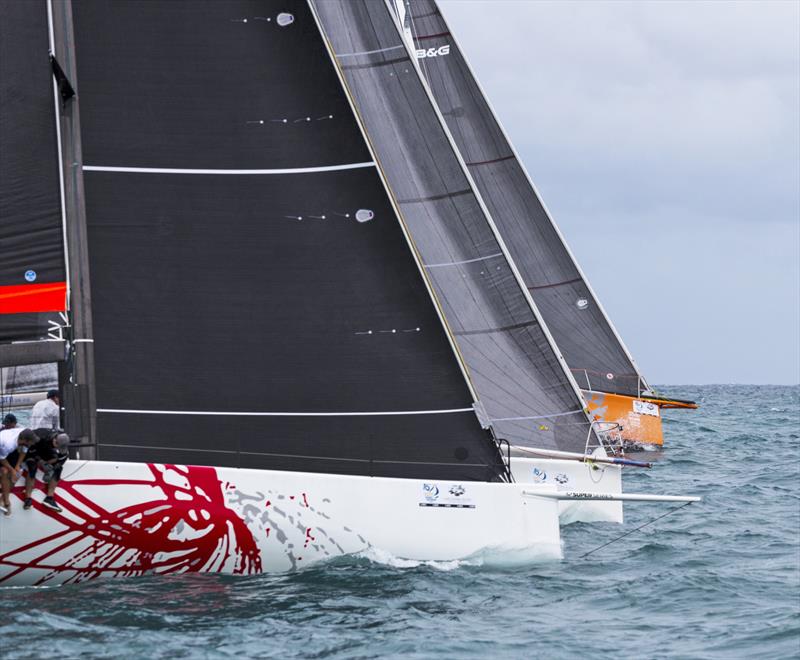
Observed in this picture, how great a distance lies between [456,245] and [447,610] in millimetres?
8404

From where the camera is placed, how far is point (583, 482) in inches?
671

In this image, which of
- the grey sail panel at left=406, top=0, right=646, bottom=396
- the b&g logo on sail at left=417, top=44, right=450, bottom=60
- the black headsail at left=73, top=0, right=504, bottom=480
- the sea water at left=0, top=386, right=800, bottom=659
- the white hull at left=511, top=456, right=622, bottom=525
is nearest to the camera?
the sea water at left=0, top=386, right=800, bottom=659

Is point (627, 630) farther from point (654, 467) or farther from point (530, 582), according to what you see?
point (654, 467)

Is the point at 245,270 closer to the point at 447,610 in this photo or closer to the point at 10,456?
the point at 10,456

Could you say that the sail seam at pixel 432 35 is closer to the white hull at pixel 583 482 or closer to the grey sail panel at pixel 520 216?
the grey sail panel at pixel 520 216

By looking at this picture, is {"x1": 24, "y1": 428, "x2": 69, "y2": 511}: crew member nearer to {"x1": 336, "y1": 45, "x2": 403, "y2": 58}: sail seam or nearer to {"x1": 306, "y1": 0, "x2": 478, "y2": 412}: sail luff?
{"x1": 306, "y1": 0, "x2": 478, "y2": 412}: sail luff

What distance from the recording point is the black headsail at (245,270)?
1200cm

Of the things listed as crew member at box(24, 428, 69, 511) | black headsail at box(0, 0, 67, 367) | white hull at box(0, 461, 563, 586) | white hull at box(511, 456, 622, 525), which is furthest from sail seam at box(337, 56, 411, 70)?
crew member at box(24, 428, 69, 511)

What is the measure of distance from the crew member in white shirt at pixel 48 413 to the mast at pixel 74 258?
25 cm

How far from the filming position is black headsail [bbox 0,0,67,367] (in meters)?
11.6

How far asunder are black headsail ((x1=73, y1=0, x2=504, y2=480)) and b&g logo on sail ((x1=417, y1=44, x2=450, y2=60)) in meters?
10.4

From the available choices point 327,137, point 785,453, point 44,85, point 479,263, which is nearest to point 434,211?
point 479,263

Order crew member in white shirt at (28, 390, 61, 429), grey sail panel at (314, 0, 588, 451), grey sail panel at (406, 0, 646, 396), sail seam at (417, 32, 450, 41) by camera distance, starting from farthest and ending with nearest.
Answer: sail seam at (417, 32, 450, 41) < grey sail panel at (406, 0, 646, 396) < grey sail panel at (314, 0, 588, 451) < crew member in white shirt at (28, 390, 61, 429)

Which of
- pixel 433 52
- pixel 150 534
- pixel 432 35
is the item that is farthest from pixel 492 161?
pixel 150 534
